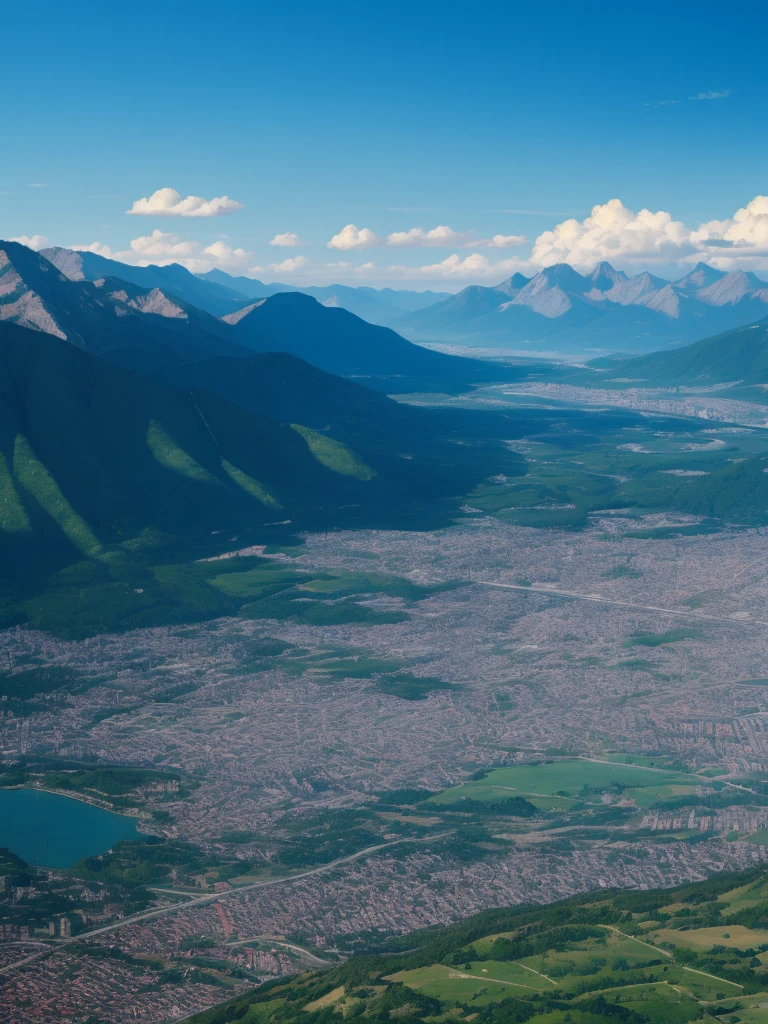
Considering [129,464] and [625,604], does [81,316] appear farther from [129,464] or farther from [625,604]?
[625,604]

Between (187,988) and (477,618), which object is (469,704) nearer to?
(477,618)

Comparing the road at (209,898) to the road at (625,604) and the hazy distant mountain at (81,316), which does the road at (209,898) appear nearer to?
the road at (625,604)

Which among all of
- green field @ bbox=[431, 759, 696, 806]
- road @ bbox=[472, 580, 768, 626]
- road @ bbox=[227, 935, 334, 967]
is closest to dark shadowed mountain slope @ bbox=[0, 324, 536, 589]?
road @ bbox=[472, 580, 768, 626]

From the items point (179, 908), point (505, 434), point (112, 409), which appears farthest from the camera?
point (505, 434)

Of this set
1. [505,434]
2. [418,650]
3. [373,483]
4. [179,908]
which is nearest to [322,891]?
[179,908]

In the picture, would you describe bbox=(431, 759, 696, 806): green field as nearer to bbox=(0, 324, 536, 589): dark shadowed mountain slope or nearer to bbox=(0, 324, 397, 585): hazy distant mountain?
Result: bbox=(0, 324, 536, 589): dark shadowed mountain slope

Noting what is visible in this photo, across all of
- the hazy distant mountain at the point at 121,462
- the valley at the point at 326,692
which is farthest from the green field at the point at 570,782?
the hazy distant mountain at the point at 121,462
